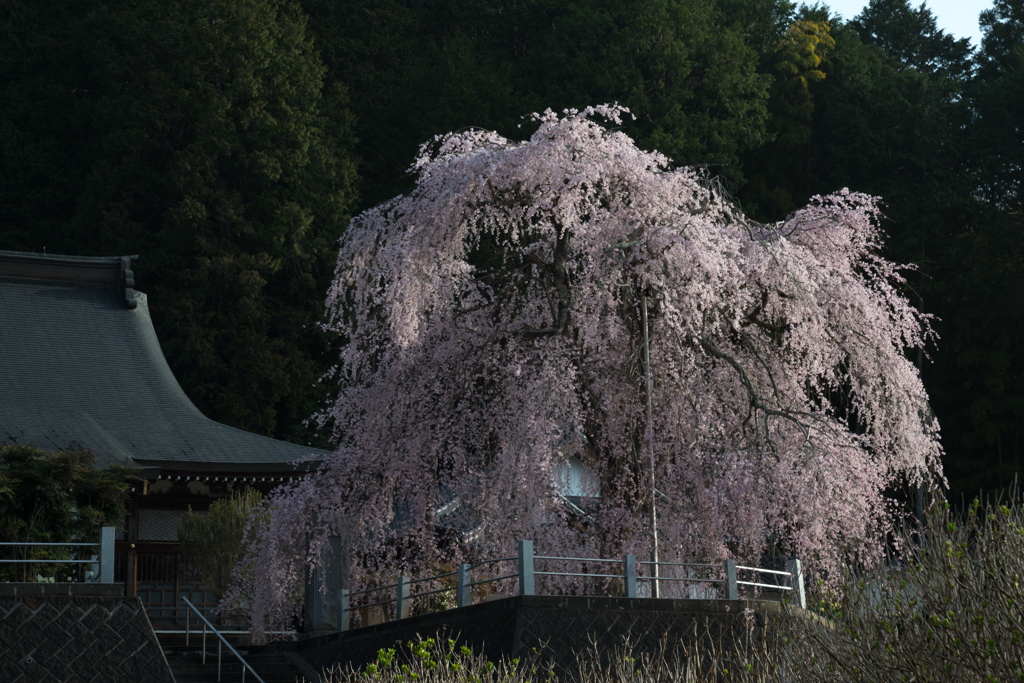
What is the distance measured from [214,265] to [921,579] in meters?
24.8

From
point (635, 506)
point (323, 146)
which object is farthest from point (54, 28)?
point (635, 506)

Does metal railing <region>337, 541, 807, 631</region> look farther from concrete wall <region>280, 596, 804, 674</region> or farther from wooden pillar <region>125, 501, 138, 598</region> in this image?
wooden pillar <region>125, 501, 138, 598</region>

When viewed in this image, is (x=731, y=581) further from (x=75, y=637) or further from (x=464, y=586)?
(x=75, y=637)

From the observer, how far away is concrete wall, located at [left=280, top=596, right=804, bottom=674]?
1276 cm

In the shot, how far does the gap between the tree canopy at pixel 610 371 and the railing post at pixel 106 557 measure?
232 cm

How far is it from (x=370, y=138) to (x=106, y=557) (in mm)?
23792

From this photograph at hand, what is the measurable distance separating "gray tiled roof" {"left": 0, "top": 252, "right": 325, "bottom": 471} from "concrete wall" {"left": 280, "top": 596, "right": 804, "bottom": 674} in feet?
17.4

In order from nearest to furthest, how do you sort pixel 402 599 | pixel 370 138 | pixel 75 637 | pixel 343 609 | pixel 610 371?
pixel 75 637
pixel 610 371
pixel 402 599
pixel 343 609
pixel 370 138

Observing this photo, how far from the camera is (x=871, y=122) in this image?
34781 millimetres

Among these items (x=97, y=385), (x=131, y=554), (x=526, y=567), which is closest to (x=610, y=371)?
(x=526, y=567)

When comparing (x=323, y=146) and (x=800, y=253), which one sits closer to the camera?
(x=800, y=253)

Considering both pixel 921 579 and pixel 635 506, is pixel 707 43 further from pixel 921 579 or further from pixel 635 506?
pixel 921 579

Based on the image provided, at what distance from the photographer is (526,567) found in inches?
504

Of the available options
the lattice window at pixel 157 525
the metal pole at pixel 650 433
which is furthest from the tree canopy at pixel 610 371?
the lattice window at pixel 157 525
